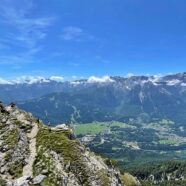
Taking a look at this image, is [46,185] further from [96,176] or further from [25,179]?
[96,176]

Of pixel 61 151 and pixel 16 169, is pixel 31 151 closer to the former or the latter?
pixel 16 169

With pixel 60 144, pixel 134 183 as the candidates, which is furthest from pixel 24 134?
pixel 134 183

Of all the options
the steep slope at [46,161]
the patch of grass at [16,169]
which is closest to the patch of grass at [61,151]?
the steep slope at [46,161]

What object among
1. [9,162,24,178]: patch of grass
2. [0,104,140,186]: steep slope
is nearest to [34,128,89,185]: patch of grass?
[0,104,140,186]: steep slope

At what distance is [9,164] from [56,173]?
32.2ft

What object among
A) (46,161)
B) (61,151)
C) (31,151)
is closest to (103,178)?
(61,151)

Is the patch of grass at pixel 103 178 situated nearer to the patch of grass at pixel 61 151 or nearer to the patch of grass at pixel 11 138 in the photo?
the patch of grass at pixel 61 151

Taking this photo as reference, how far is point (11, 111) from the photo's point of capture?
310ft

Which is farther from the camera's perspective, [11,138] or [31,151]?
[11,138]

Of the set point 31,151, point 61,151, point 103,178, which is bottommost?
point 103,178

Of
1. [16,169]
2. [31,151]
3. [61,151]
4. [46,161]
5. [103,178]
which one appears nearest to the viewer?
[46,161]

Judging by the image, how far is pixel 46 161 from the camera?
215 ft

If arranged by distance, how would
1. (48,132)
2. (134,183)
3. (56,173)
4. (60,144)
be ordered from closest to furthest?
1. (56,173)
2. (60,144)
3. (48,132)
4. (134,183)

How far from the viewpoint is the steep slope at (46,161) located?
61594 millimetres
